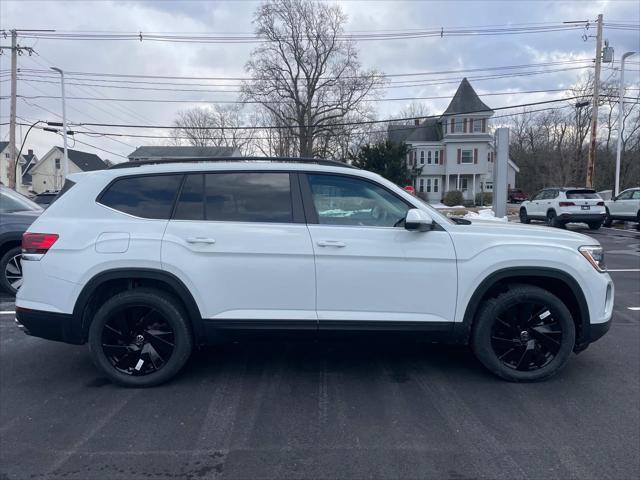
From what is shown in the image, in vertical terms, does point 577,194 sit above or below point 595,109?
below

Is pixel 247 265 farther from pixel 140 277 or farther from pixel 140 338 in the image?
pixel 140 338

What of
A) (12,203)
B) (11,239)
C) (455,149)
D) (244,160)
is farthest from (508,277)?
(455,149)

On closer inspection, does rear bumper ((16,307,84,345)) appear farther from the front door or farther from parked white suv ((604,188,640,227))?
parked white suv ((604,188,640,227))

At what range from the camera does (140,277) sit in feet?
13.5

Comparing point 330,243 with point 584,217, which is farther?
point 584,217

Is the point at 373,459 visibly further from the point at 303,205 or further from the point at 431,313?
the point at 303,205

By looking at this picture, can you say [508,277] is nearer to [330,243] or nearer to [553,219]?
[330,243]

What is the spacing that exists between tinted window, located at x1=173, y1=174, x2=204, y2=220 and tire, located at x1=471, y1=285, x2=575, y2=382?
2.48 metres

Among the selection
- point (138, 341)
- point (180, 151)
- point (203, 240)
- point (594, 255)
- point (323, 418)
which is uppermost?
point (180, 151)

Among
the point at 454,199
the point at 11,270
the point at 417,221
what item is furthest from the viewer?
the point at 454,199

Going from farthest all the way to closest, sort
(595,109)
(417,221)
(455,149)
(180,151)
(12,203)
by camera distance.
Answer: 1. (180,151)
2. (455,149)
3. (595,109)
4. (12,203)
5. (417,221)

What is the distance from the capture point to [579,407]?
390 centimetres

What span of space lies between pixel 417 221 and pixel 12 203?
700 cm

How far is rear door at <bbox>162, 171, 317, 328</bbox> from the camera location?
4062 mm
